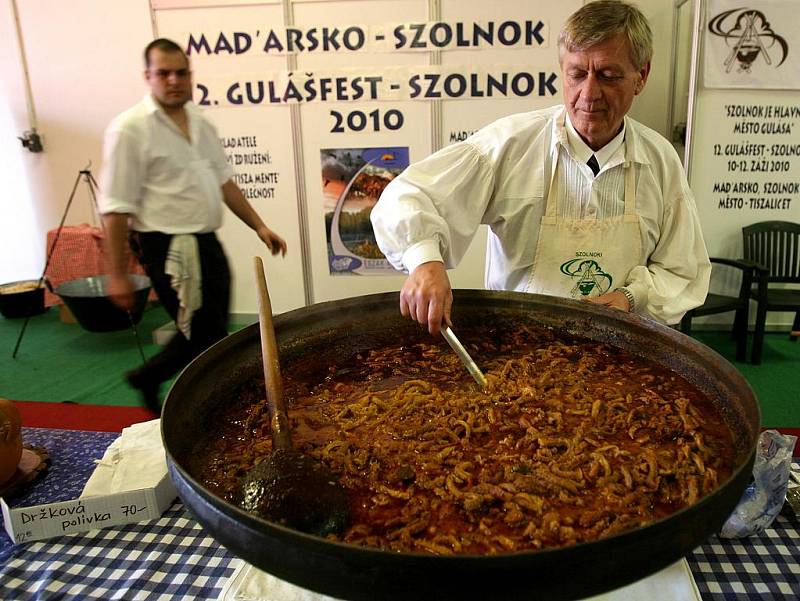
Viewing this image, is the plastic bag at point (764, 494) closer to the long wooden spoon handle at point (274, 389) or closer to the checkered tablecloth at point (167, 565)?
the checkered tablecloth at point (167, 565)

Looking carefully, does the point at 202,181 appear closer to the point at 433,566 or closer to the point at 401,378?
the point at 401,378

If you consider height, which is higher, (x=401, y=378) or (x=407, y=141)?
(x=407, y=141)

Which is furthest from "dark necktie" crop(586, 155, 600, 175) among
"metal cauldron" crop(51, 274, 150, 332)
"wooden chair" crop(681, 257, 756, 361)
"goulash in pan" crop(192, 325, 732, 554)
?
"metal cauldron" crop(51, 274, 150, 332)

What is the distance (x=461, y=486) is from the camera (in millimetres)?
1200

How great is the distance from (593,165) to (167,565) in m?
1.87

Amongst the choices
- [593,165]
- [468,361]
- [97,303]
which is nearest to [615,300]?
[593,165]

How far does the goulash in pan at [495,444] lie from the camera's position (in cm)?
111

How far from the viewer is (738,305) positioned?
4.66m

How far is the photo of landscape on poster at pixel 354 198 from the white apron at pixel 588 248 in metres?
3.24

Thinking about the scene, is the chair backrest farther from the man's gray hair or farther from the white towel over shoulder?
the white towel over shoulder

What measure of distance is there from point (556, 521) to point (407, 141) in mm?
4569

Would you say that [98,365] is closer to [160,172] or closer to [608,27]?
[160,172]

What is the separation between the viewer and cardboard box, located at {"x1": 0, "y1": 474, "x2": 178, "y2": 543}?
1.55m

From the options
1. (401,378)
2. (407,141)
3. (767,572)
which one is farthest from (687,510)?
(407,141)
